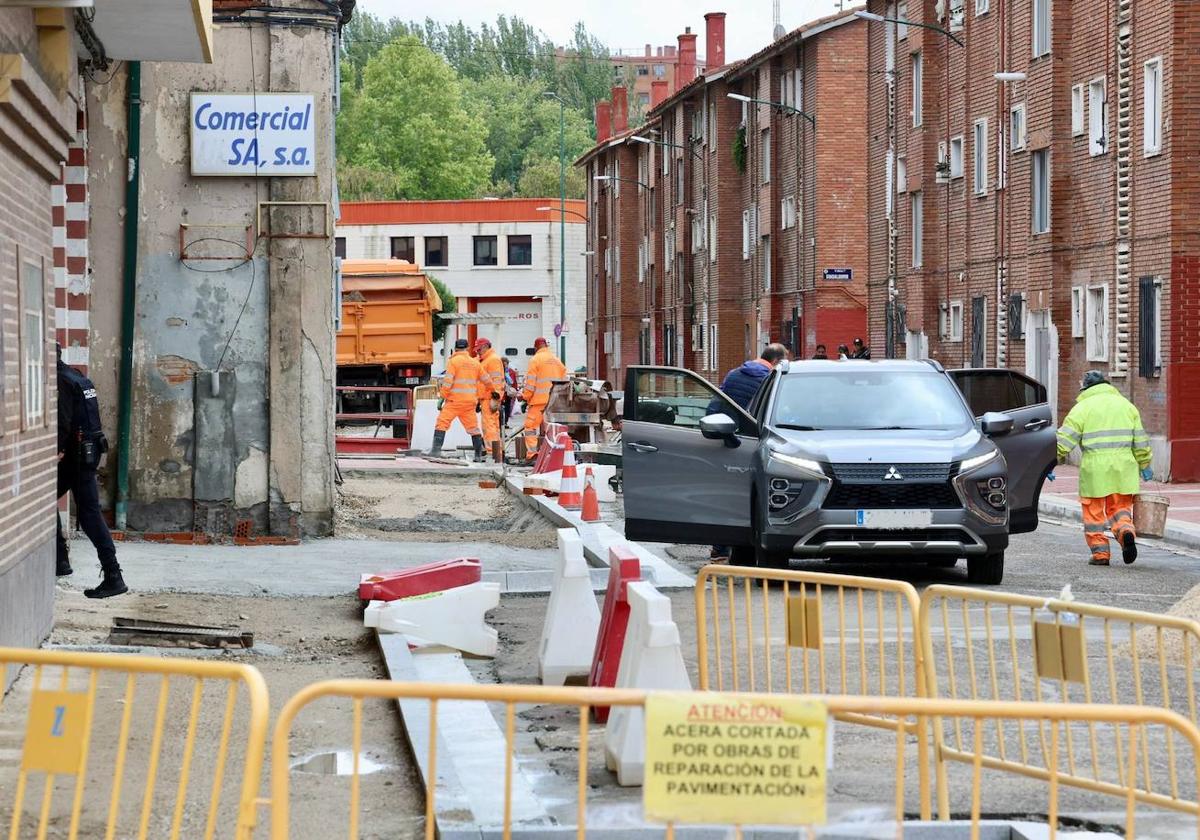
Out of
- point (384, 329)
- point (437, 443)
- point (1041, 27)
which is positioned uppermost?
point (1041, 27)

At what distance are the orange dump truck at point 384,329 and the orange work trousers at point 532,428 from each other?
14.4m

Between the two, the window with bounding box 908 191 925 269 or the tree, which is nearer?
the window with bounding box 908 191 925 269

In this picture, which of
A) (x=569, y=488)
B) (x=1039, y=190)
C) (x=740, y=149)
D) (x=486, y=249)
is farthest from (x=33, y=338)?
(x=486, y=249)

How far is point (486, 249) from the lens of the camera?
8956cm

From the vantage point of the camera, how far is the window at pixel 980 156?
38812 mm

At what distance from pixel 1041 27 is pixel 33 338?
89.5ft

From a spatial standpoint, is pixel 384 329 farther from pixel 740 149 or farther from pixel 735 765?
pixel 735 765

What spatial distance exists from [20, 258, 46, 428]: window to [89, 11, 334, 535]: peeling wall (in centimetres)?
590

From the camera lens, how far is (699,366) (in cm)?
6738

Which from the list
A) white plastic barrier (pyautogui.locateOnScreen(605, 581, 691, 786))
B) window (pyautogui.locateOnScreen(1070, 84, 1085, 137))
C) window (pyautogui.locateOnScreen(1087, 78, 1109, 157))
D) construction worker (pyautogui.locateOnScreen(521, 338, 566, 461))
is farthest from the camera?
window (pyautogui.locateOnScreen(1070, 84, 1085, 137))

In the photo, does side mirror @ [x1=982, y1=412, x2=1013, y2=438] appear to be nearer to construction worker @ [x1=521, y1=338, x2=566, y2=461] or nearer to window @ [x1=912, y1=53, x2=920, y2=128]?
construction worker @ [x1=521, y1=338, x2=566, y2=461]

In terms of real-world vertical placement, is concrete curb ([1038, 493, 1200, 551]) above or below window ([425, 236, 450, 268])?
below

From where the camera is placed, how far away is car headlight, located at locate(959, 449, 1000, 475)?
14.2m

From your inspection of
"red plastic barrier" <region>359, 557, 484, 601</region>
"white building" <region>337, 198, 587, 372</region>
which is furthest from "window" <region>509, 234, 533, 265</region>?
"red plastic barrier" <region>359, 557, 484, 601</region>
